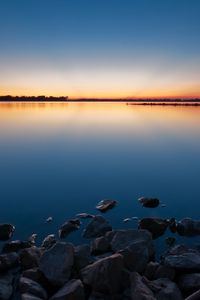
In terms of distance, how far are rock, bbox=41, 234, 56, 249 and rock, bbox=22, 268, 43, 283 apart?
1.81 metres

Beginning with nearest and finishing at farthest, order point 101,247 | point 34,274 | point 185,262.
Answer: point 34,274
point 185,262
point 101,247

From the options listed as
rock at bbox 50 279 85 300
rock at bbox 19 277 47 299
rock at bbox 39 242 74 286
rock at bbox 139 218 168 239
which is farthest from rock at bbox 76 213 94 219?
rock at bbox 50 279 85 300

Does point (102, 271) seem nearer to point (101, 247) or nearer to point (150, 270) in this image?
point (150, 270)

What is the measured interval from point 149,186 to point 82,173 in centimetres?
409

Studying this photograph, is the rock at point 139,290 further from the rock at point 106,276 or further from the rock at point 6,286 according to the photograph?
the rock at point 6,286

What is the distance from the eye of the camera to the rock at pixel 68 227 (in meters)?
10.3

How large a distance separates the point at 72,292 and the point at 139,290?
4.05 ft

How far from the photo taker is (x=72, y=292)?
633 cm

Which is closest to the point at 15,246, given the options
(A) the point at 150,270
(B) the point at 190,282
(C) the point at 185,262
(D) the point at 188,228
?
(A) the point at 150,270

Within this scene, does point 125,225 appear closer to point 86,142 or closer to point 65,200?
point 65,200

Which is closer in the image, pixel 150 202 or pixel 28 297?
pixel 28 297

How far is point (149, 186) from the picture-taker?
16078 mm

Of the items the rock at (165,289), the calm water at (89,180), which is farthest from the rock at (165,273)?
the calm water at (89,180)

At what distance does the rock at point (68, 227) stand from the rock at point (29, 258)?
2.02 metres
